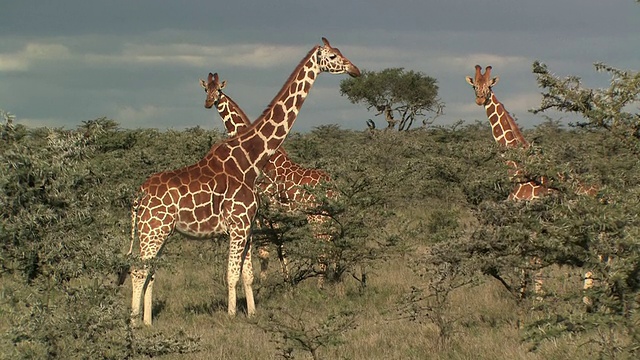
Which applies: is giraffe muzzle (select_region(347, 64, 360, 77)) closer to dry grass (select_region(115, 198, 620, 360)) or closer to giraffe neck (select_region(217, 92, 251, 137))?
giraffe neck (select_region(217, 92, 251, 137))

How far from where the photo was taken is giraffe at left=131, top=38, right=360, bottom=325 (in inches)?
427

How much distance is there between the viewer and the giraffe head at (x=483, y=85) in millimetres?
14133

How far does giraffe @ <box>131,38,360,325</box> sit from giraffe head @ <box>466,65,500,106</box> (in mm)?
2711

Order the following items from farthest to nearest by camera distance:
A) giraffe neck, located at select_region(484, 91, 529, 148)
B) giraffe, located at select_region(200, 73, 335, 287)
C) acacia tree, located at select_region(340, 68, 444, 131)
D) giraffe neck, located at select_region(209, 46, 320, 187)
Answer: acacia tree, located at select_region(340, 68, 444, 131), giraffe neck, located at select_region(484, 91, 529, 148), giraffe, located at select_region(200, 73, 335, 287), giraffe neck, located at select_region(209, 46, 320, 187)

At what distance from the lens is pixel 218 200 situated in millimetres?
11367

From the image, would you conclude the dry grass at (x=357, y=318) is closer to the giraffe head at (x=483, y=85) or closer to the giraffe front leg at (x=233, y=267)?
the giraffe front leg at (x=233, y=267)

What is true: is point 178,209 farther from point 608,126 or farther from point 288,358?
point 608,126

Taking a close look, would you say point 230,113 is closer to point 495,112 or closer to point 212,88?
point 212,88

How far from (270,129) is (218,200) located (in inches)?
58.5

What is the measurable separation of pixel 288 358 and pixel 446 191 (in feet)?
42.7

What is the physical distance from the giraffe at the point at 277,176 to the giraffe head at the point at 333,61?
5.19 feet

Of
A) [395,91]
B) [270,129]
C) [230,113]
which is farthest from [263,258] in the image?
[395,91]

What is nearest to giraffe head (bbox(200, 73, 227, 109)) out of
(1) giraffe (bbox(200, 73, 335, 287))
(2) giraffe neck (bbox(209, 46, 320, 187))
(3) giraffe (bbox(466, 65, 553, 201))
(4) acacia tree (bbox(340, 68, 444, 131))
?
(1) giraffe (bbox(200, 73, 335, 287))

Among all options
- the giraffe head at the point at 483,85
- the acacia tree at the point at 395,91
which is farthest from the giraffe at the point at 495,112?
the acacia tree at the point at 395,91
